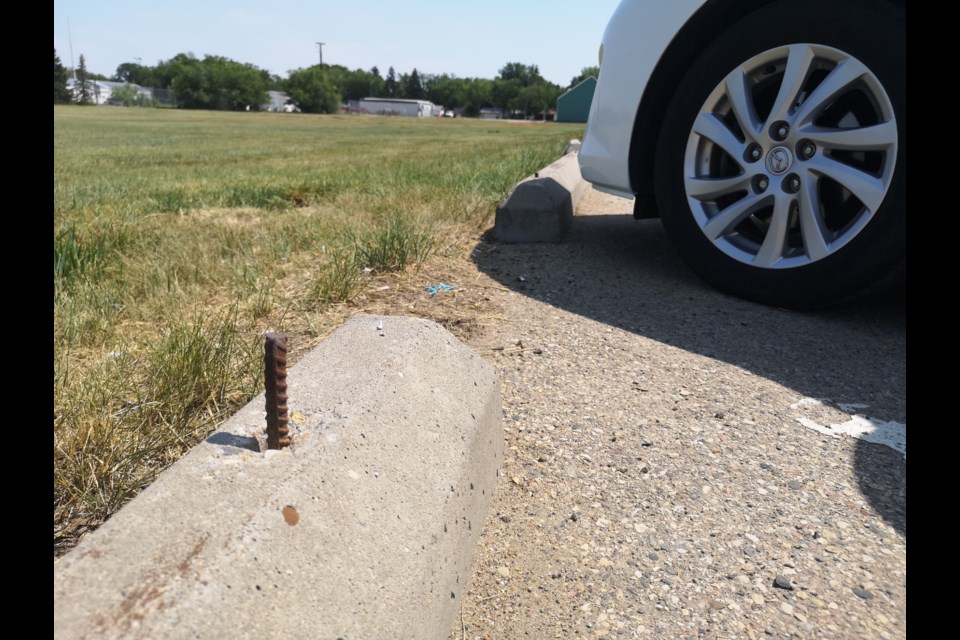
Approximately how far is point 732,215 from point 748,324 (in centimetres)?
52

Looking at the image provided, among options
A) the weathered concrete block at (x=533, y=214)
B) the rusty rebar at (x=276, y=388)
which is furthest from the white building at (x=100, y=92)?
the rusty rebar at (x=276, y=388)

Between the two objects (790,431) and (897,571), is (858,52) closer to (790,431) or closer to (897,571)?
(790,431)

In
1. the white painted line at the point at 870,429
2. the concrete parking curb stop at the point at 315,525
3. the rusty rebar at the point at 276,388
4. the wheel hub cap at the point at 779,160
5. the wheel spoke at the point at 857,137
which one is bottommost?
the white painted line at the point at 870,429

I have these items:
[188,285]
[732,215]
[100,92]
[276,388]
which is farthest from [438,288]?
[100,92]

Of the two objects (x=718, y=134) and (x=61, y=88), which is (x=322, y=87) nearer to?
(x=61, y=88)

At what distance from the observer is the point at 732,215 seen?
325 centimetres

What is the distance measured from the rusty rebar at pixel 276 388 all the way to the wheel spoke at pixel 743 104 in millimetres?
2494

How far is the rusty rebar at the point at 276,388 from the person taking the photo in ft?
4.49

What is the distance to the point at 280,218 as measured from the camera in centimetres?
539

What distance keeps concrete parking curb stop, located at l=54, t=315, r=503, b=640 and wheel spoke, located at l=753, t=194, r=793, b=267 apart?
5.92ft

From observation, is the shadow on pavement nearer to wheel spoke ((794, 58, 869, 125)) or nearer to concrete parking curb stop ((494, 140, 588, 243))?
concrete parking curb stop ((494, 140, 588, 243))

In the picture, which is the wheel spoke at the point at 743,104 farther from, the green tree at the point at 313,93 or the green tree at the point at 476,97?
the green tree at the point at 476,97
